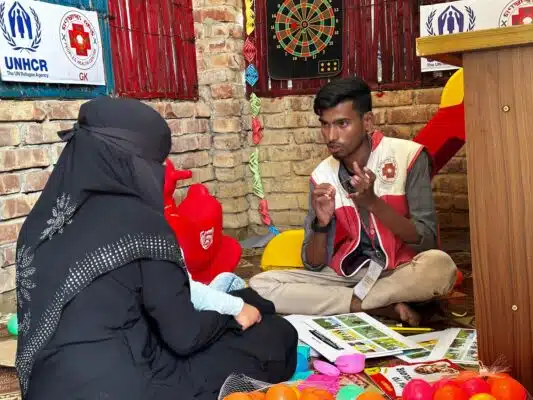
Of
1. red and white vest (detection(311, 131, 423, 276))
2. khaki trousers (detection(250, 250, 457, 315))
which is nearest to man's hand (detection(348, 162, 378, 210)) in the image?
red and white vest (detection(311, 131, 423, 276))

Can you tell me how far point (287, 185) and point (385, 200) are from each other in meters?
1.74

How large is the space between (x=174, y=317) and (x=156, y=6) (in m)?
2.69

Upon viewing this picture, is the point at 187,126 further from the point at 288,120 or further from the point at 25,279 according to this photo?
the point at 25,279

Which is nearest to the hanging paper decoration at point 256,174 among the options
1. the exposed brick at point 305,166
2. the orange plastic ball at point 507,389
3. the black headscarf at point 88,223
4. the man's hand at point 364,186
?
the exposed brick at point 305,166

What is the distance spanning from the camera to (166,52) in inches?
149

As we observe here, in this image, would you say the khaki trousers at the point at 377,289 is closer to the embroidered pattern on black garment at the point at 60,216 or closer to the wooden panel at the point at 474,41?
the wooden panel at the point at 474,41

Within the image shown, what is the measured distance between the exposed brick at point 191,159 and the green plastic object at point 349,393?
2.35 metres

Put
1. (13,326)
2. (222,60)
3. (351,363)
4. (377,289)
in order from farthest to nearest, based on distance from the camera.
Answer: (222,60), (377,289), (13,326), (351,363)

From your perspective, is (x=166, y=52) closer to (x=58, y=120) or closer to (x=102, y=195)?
(x=58, y=120)

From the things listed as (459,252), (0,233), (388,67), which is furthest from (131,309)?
(388,67)

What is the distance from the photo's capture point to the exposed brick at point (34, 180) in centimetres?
275

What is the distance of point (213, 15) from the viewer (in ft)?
13.2

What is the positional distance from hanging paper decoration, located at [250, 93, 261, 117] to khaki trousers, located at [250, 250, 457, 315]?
6.18 feet

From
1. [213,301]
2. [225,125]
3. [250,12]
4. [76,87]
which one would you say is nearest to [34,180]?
[76,87]
